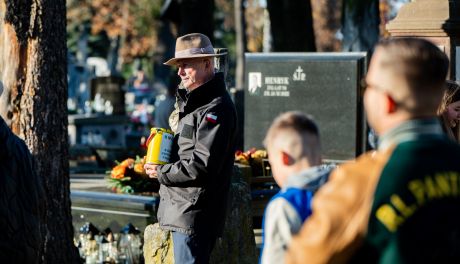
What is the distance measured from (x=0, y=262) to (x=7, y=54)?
13.4 feet

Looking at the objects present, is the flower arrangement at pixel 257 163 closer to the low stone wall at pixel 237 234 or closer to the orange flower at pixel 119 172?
the orange flower at pixel 119 172

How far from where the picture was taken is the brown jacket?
Result: 306 cm

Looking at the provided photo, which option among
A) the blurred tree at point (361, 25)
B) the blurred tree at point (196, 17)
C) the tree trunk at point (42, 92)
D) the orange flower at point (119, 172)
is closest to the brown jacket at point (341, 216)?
the tree trunk at point (42, 92)

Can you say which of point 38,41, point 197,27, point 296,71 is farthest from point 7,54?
point 197,27

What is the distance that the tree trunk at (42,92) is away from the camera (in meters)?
8.45

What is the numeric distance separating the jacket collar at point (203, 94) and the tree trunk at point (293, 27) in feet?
43.1

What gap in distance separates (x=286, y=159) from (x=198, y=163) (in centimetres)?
242

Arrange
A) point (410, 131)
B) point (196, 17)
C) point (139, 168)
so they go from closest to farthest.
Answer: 1. point (410, 131)
2. point (139, 168)
3. point (196, 17)

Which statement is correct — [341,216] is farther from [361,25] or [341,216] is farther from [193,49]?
[361,25]

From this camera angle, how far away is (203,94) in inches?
246

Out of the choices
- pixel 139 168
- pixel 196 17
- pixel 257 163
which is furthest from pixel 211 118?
pixel 196 17

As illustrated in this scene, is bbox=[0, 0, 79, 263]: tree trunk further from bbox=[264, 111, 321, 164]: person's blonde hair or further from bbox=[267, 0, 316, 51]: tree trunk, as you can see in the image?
bbox=[267, 0, 316, 51]: tree trunk

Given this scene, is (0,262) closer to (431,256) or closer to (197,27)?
(431,256)

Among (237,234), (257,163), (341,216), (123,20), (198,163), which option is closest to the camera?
(341,216)
